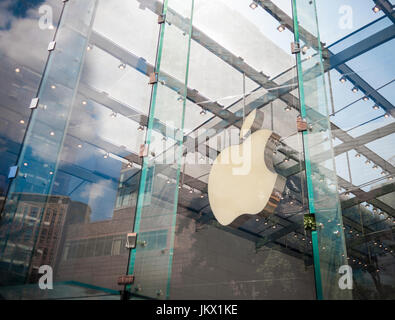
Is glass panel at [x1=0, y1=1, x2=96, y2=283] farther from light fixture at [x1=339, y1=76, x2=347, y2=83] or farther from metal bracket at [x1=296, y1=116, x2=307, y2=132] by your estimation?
light fixture at [x1=339, y1=76, x2=347, y2=83]

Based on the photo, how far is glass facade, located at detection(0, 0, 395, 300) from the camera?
3324mm

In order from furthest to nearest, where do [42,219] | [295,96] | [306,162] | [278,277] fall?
[295,96]
[278,277]
[42,219]
[306,162]

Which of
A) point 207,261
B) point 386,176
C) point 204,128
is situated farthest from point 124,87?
point 386,176

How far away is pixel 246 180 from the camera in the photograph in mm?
3977

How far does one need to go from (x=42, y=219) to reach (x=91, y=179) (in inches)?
27.7

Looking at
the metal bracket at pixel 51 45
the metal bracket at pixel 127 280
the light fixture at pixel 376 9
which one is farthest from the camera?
the metal bracket at pixel 51 45

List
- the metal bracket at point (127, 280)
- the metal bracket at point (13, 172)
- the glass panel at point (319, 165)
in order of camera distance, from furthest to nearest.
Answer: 1. the metal bracket at point (13, 172)
2. the metal bracket at point (127, 280)
3. the glass panel at point (319, 165)

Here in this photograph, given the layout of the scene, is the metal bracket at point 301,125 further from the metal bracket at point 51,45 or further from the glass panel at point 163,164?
the metal bracket at point 51,45

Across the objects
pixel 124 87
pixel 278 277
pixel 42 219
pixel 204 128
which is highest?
pixel 124 87

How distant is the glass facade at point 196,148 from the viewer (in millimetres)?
3324

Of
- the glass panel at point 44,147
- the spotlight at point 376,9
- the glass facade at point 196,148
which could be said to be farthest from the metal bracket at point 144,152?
the spotlight at point 376,9

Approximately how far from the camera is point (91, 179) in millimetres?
4230

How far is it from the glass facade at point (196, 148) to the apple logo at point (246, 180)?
2 cm
